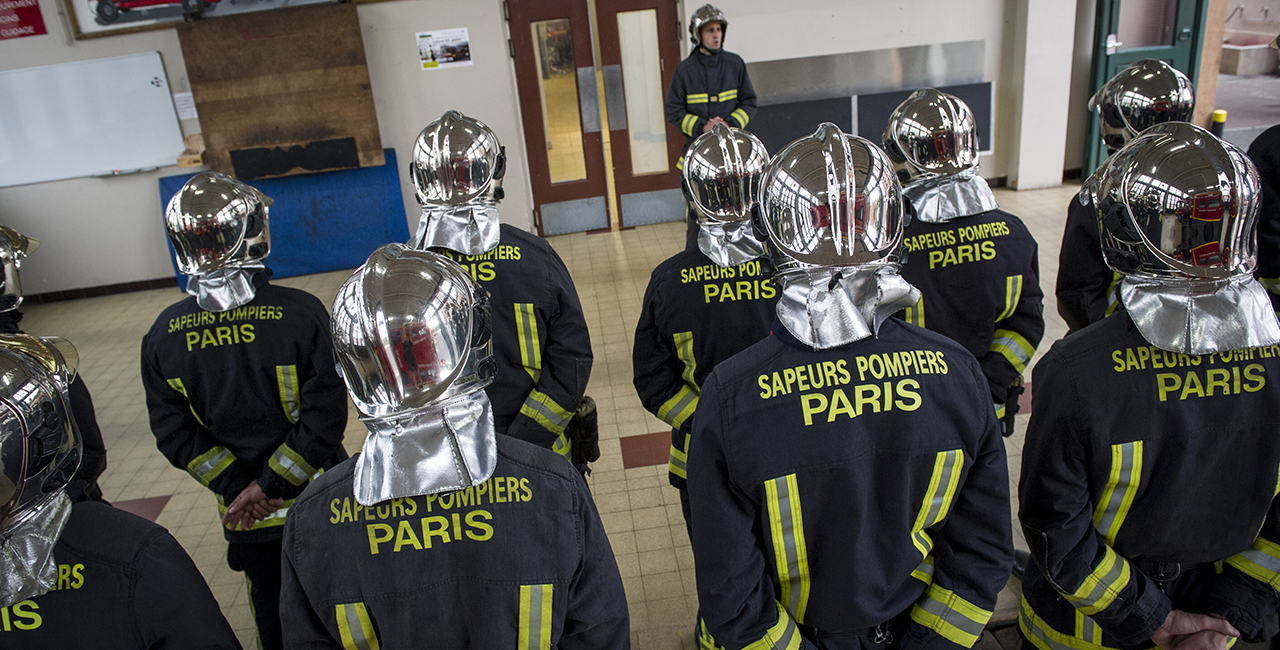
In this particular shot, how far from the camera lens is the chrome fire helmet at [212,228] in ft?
7.14

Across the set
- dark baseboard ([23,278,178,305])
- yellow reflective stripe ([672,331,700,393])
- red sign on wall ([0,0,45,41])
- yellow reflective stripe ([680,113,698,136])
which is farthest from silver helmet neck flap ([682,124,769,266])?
red sign on wall ([0,0,45,41])

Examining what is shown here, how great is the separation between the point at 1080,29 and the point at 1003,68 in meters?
0.69

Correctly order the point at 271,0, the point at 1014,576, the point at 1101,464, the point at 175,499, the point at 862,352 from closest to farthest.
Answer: the point at 862,352
the point at 1101,464
the point at 1014,576
the point at 175,499
the point at 271,0

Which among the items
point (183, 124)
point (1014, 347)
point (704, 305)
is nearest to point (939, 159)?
point (1014, 347)

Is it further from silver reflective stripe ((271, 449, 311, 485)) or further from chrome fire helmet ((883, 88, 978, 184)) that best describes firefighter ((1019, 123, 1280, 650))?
silver reflective stripe ((271, 449, 311, 485))

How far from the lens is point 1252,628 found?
5.20ft

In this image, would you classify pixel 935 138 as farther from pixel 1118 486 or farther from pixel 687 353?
pixel 1118 486

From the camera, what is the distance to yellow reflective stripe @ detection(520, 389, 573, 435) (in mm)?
2355

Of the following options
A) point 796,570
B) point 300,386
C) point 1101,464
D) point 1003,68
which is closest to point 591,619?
point 796,570

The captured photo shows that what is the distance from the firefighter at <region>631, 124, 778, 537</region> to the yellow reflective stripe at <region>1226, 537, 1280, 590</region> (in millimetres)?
1141

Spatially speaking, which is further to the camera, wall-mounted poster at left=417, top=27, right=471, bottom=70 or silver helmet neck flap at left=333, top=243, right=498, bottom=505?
wall-mounted poster at left=417, top=27, right=471, bottom=70

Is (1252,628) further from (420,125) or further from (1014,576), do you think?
(420,125)

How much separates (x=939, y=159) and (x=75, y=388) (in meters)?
2.67

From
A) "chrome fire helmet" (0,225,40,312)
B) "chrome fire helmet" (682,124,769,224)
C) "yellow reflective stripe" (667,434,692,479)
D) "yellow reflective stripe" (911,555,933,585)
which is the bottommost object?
"yellow reflective stripe" (667,434,692,479)
